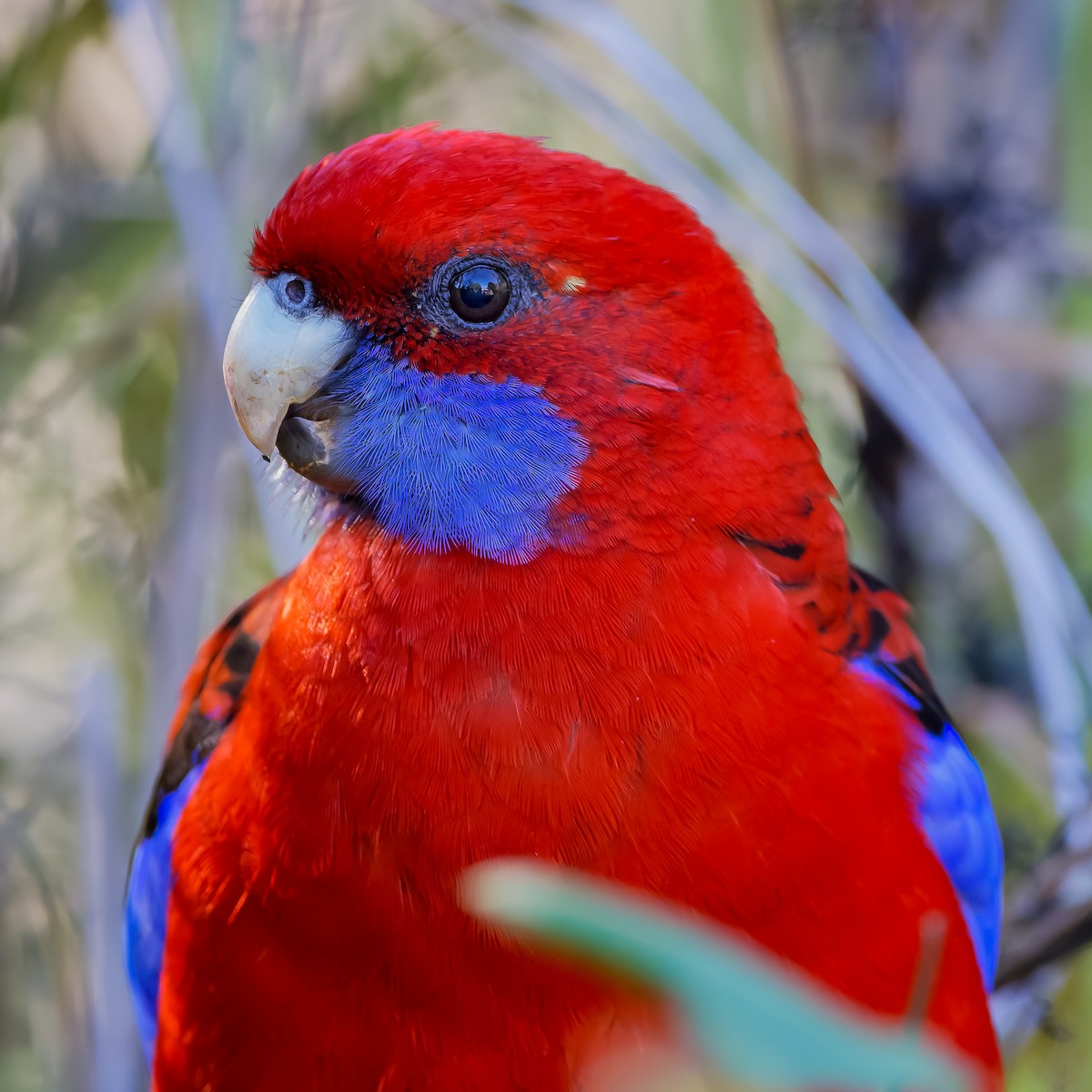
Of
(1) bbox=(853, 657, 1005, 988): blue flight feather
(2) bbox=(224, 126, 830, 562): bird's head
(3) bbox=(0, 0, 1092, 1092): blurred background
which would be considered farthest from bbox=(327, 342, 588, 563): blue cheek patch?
(3) bbox=(0, 0, 1092, 1092): blurred background

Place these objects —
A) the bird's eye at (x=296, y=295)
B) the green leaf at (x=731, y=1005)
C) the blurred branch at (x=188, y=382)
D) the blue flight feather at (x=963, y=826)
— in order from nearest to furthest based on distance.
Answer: the green leaf at (x=731, y=1005), the bird's eye at (x=296, y=295), the blue flight feather at (x=963, y=826), the blurred branch at (x=188, y=382)

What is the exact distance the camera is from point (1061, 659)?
2.02 m

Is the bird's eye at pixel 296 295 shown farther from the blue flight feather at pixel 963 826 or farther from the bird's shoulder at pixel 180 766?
the blue flight feather at pixel 963 826

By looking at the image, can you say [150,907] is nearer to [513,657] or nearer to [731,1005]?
[513,657]

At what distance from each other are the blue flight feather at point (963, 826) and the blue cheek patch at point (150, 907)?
2.96ft

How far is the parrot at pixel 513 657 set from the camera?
1.31 metres

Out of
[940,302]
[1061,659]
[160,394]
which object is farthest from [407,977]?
[940,302]

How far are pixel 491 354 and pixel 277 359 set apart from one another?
235 mm

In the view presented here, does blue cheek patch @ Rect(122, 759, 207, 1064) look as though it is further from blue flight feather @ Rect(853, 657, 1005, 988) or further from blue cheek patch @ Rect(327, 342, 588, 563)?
blue flight feather @ Rect(853, 657, 1005, 988)

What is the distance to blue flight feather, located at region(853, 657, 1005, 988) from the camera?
1.58m

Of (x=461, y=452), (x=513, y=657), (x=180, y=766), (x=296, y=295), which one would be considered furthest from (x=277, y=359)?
(x=180, y=766)

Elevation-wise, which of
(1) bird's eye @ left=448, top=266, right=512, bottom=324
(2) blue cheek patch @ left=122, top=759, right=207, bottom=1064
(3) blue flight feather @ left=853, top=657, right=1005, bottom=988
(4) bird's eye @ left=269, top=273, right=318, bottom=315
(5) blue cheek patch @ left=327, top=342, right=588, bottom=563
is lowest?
(3) blue flight feather @ left=853, top=657, right=1005, bottom=988

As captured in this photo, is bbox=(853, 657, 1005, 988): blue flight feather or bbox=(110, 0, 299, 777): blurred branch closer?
bbox=(853, 657, 1005, 988): blue flight feather

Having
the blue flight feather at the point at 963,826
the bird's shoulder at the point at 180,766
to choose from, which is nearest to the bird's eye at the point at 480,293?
the bird's shoulder at the point at 180,766
